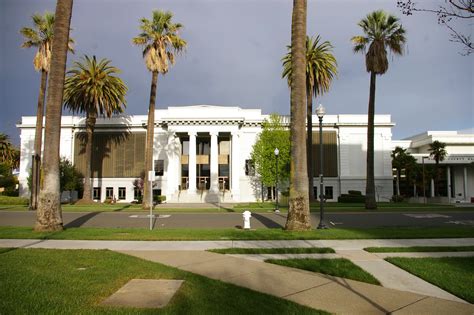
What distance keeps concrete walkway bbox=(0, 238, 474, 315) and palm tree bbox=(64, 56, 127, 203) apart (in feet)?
107

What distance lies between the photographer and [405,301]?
19.3ft

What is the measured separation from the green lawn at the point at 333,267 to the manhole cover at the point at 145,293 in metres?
3.04

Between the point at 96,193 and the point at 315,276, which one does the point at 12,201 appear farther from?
the point at 315,276

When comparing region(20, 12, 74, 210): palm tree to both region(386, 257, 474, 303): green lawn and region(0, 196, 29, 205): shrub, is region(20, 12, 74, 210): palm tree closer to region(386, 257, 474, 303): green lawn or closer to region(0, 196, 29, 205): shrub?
region(0, 196, 29, 205): shrub

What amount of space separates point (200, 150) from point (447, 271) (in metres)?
50.8

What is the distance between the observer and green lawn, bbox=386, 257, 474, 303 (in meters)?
6.44

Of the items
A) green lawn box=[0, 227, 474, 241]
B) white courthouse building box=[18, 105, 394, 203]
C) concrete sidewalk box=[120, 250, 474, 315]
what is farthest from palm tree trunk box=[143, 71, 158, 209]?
concrete sidewalk box=[120, 250, 474, 315]

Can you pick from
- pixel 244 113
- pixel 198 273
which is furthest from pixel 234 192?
pixel 198 273

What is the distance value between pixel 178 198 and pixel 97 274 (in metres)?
42.6

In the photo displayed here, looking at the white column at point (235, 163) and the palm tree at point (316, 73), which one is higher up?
the palm tree at point (316, 73)

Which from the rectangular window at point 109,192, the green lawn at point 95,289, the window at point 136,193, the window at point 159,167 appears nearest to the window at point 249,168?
the window at point 159,167

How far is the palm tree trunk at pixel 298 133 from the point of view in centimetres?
1416

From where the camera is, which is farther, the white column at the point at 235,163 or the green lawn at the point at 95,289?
the white column at the point at 235,163

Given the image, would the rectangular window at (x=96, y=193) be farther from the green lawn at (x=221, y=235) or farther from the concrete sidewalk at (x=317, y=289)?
the concrete sidewalk at (x=317, y=289)
